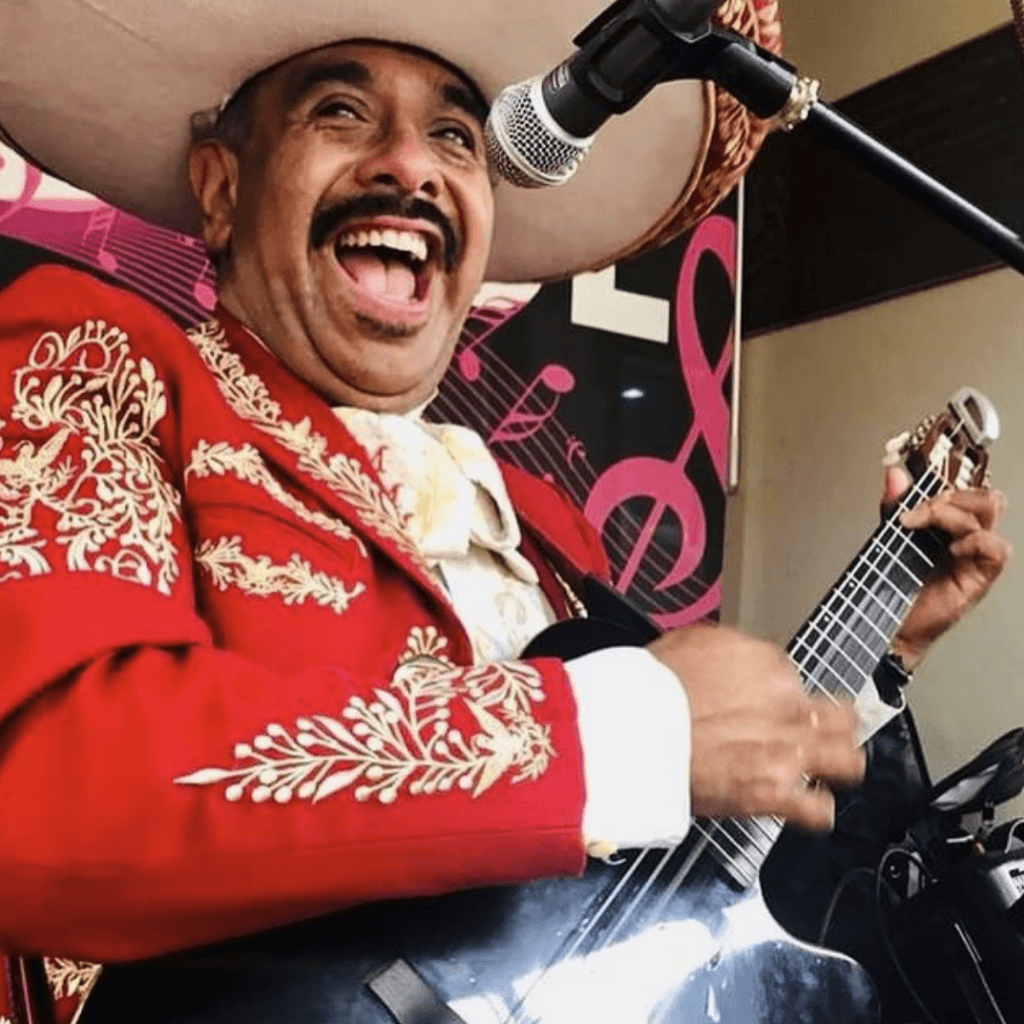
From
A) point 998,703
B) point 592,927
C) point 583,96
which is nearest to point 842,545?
point 998,703

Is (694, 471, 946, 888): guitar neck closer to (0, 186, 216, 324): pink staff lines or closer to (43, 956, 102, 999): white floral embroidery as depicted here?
(43, 956, 102, 999): white floral embroidery

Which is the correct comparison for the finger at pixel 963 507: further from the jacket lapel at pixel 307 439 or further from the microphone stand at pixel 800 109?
the jacket lapel at pixel 307 439

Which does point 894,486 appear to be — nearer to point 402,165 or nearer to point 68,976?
point 402,165

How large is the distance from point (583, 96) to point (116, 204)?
0.53m

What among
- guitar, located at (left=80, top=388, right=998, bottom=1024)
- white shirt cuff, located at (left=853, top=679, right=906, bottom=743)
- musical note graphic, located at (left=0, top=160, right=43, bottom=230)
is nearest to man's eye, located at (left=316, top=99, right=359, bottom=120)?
musical note graphic, located at (left=0, top=160, right=43, bottom=230)

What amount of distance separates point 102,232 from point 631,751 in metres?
0.64

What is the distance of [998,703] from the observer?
140 cm

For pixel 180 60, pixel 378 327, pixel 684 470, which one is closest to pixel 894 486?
pixel 684 470

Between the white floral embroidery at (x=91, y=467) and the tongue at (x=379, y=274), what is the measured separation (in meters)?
0.26

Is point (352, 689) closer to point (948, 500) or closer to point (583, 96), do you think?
point (583, 96)

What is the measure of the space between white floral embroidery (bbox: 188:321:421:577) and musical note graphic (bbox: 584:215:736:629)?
44 cm

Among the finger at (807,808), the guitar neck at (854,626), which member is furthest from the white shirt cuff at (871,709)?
the finger at (807,808)

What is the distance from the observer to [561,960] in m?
0.74

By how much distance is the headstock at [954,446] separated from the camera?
3.62 feet
